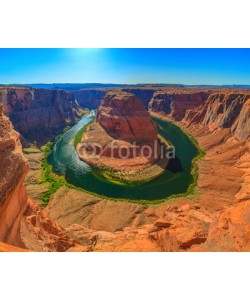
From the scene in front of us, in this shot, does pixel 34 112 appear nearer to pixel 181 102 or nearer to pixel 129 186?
pixel 129 186

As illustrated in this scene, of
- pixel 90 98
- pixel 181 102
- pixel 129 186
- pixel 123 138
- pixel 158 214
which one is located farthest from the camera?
pixel 90 98

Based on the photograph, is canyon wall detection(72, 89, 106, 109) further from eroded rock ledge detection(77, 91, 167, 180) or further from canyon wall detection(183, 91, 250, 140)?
eroded rock ledge detection(77, 91, 167, 180)

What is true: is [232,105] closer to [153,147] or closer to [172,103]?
[153,147]

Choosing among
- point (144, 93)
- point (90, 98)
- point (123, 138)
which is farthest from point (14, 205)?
point (90, 98)

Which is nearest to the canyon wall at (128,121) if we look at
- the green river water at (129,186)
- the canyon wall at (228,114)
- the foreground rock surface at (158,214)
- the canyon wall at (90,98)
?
the foreground rock surface at (158,214)

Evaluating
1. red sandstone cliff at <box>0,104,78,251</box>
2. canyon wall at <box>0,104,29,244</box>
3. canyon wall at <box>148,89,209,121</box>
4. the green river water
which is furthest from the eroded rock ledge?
canyon wall at <box>148,89,209,121</box>

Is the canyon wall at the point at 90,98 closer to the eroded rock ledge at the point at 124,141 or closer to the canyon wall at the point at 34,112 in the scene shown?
the canyon wall at the point at 34,112

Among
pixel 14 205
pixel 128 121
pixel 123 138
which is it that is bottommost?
pixel 14 205

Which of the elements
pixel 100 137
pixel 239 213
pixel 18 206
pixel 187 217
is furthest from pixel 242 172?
pixel 18 206

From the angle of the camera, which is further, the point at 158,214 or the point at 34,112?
the point at 34,112
